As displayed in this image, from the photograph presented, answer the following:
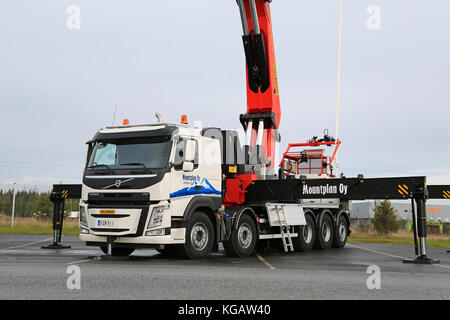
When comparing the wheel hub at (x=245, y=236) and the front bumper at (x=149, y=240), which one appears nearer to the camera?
the front bumper at (x=149, y=240)

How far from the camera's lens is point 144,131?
12508 mm

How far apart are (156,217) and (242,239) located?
320 cm

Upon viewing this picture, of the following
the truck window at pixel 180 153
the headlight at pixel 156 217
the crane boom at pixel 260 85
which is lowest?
the headlight at pixel 156 217

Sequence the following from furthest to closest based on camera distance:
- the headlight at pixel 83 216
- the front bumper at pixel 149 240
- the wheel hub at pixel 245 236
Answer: the wheel hub at pixel 245 236 → the headlight at pixel 83 216 → the front bumper at pixel 149 240

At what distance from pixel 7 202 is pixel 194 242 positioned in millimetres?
82788

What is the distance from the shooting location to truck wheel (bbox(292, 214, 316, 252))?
56.2 feet

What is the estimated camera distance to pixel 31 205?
302ft

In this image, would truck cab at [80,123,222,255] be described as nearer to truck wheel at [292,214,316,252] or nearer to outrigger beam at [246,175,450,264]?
outrigger beam at [246,175,450,264]

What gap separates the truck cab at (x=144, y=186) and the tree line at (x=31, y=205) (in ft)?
205

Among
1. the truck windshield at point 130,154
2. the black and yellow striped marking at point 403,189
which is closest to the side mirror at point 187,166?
the truck windshield at point 130,154

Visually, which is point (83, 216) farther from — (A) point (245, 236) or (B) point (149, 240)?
(A) point (245, 236)

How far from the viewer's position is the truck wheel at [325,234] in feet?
60.2

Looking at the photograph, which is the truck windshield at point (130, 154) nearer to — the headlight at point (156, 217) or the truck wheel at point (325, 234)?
the headlight at point (156, 217)

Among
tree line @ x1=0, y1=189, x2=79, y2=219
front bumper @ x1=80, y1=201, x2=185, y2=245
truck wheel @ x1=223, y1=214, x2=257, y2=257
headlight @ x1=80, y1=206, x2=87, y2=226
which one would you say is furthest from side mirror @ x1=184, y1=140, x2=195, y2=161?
tree line @ x1=0, y1=189, x2=79, y2=219
